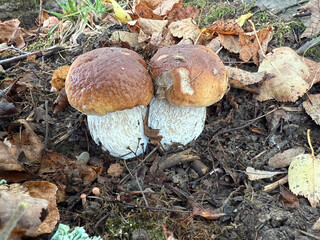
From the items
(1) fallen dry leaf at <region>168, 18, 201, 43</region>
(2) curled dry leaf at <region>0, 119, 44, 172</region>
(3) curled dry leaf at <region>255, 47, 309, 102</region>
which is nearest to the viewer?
(2) curled dry leaf at <region>0, 119, 44, 172</region>

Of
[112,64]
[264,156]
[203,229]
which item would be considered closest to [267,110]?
[264,156]

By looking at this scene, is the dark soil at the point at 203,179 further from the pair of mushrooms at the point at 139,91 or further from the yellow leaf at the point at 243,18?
the yellow leaf at the point at 243,18

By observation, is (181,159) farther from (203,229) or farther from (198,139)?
(203,229)

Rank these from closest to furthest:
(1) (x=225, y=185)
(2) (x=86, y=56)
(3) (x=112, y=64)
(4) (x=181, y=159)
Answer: (3) (x=112, y=64)
(2) (x=86, y=56)
(1) (x=225, y=185)
(4) (x=181, y=159)

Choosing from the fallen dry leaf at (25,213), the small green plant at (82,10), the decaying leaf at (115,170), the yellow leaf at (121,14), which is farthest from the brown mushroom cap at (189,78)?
the small green plant at (82,10)

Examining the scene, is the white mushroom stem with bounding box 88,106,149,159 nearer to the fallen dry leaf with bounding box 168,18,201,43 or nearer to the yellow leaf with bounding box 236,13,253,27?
the fallen dry leaf with bounding box 168,18,201,43

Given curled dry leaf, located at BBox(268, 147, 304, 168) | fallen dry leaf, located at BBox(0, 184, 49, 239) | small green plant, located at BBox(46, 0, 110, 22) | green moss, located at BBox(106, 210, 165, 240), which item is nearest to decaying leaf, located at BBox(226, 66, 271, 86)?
curled dry leaf, located at BBox(268, 147, 304, 168)
